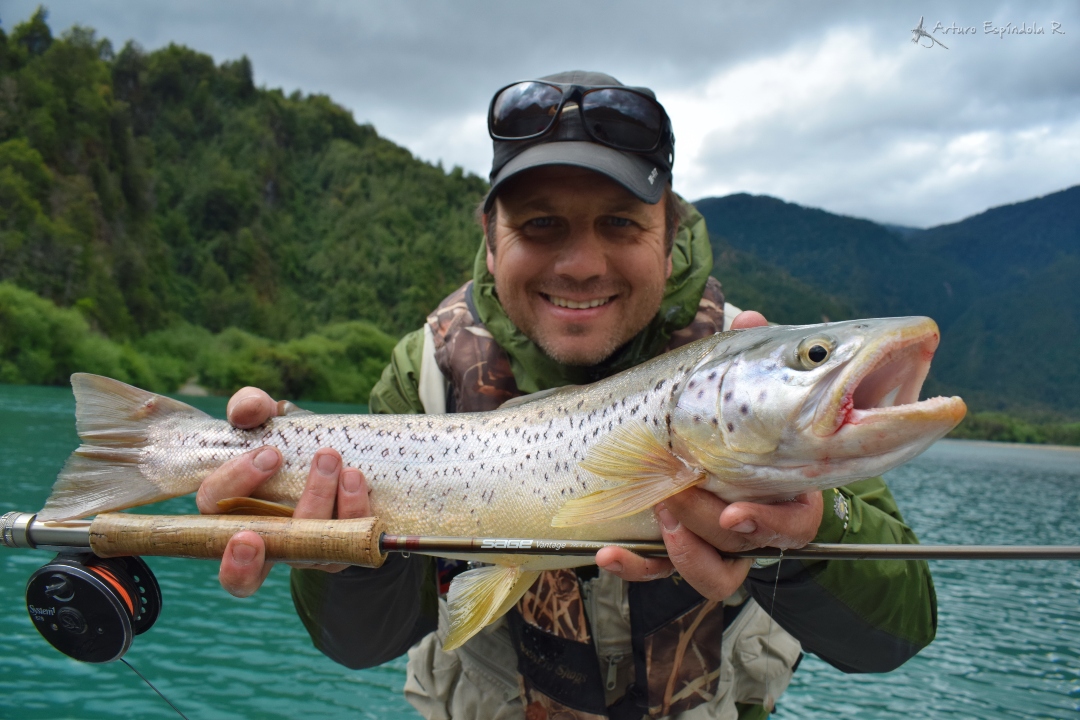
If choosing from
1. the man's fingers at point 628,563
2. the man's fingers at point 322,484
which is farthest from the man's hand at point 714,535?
the man's fingers at point 322,484

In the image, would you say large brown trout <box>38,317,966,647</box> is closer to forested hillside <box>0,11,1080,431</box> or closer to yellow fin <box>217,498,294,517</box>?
yellow fin <box>217,498,294,517</box>

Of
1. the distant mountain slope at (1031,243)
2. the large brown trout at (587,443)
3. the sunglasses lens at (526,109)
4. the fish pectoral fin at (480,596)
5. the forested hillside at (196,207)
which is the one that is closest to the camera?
the large brown trout at (587,443)

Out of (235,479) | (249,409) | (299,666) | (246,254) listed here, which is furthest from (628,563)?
(246,254)

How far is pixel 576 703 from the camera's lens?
3.28 m

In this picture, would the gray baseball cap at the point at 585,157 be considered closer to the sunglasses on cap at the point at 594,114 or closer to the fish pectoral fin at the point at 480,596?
the sunglasses on cap at the point at 594,114

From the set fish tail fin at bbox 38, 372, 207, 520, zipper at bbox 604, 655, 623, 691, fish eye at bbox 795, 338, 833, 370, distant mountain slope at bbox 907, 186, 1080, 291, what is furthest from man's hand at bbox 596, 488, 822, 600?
distant mountain slope at bbox 907, 186, 1080, 291

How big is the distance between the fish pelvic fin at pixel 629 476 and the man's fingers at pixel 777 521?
7.9 inches

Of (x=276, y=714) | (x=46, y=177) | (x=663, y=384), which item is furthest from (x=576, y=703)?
(x=46, y=177)

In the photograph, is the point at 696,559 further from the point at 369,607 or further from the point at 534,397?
the point at 369,607

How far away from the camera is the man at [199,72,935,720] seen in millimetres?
2945

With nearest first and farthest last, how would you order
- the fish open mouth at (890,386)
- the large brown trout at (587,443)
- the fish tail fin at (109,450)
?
the fish open mouth at (890,386) < the large brown trout at (587,443) < the fish tail fin at (109,450)

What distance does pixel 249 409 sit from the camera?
3.13 metres

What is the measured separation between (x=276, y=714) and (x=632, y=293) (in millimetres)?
7475

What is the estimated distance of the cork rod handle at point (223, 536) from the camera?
8.79ft
